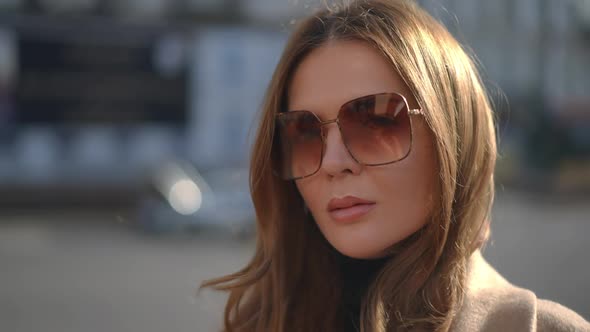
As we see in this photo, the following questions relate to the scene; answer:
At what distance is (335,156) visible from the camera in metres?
1.52

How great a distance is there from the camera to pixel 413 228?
1.50 metres

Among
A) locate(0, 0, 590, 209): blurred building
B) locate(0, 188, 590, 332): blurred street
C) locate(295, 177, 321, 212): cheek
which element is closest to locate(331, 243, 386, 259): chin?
locate(295, 177, 321, 212): cheek

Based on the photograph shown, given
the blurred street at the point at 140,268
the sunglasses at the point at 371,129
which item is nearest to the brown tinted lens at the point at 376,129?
the sunglasses at the point at 371,129

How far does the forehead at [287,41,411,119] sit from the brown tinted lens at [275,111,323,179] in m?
0.03

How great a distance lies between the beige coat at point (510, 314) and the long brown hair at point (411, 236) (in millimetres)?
31

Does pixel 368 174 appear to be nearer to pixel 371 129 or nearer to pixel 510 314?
pixel 371 129

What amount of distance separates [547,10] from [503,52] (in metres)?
2.85

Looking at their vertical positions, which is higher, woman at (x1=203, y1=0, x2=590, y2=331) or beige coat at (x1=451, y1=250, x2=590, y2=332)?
woman at (x1=203, y1=0, x2=590, y2=331)

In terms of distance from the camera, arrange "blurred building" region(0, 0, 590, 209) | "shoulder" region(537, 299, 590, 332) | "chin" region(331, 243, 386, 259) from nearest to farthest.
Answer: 1. "shoulder" region(537, 299, 590, 332)
2. "chin" region(331, 243, 386, 259)
3. "blurred building" region(0, 0, 590, 209)

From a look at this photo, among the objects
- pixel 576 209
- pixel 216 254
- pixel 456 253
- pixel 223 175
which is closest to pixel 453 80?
pixel 456 253

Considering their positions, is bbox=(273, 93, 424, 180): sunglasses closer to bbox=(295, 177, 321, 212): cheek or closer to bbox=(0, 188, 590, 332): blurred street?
bbox=(295, 177, 321, 212): cheek

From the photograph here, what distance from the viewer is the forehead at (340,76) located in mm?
1485

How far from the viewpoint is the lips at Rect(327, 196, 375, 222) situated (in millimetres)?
1489

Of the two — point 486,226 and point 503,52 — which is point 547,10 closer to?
point 503,52
